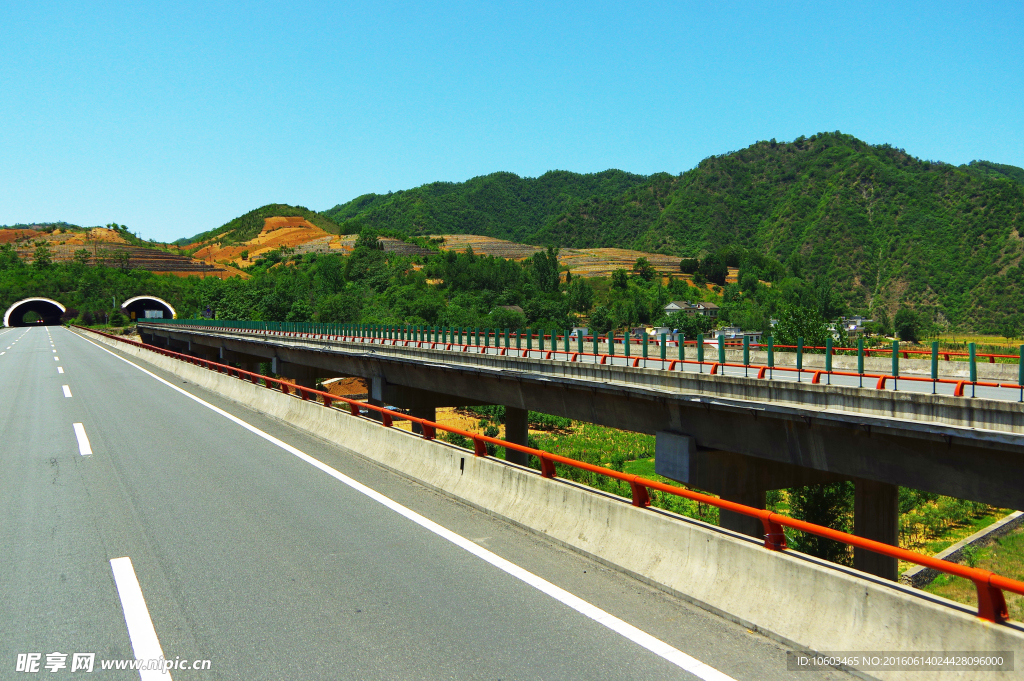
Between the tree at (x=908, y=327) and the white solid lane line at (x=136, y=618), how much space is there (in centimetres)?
15547

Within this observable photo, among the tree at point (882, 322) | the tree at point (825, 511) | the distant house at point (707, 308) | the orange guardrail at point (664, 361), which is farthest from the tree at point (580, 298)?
the tree at point (825, 511)

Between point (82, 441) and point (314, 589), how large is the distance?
1152 centimetres

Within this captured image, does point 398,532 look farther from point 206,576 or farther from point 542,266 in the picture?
point 542,266

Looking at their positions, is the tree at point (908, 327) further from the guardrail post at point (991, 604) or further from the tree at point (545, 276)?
the guardrail post at point (991, 604)

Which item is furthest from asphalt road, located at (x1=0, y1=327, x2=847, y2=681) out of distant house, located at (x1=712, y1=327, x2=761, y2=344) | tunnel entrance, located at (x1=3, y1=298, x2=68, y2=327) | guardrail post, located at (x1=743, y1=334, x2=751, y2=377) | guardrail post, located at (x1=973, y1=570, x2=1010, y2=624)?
tunnel entrance, located at (x1=3, y1=298, x2=68, y2=327)

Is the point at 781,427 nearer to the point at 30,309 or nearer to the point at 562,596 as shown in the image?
the point at 562,596

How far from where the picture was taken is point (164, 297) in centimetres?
18362

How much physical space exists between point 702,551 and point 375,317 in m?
126

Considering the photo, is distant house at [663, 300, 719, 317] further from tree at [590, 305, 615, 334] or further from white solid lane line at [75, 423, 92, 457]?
white solid lane line at [75, 423, 92, 457]

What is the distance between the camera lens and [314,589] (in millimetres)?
6488

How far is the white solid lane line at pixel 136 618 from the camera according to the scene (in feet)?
16.8

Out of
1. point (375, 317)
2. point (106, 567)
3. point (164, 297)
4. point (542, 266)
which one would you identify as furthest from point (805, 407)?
point (164, 297)

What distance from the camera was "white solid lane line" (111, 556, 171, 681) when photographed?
16.8 feet

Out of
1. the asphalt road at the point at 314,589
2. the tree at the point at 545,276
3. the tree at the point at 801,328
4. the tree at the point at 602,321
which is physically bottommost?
the tree at the point at 602,321
